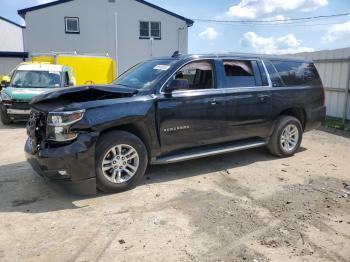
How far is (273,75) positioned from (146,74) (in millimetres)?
2460

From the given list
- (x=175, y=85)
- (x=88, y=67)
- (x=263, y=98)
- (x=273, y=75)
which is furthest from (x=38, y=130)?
(x=88, y=67)

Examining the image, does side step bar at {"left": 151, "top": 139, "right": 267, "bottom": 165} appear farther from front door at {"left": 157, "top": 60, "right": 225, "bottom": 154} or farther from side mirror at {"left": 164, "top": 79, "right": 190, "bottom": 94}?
side mirror at {"left": 164, "top": 79, "right": 190, "bottom": 94}

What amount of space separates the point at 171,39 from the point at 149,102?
20.2 metres

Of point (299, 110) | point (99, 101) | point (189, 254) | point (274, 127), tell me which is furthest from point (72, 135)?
point (299, 110)

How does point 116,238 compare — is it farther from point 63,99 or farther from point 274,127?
point 274,127

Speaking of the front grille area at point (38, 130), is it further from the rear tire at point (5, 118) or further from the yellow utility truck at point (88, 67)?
the yellow utility truck at point (88, 67)

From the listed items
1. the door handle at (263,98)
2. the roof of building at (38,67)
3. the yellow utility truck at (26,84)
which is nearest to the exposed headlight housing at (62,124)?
the door handle at (263,98)

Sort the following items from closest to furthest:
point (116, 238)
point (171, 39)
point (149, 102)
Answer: point (116, 238), point (149, 102), point (171, 39)

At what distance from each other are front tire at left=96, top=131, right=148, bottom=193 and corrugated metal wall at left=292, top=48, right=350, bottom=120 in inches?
301

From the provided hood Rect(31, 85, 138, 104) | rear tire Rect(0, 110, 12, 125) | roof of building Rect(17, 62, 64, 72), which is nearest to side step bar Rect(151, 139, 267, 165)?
hood Rect(31, 85, 138, 104)

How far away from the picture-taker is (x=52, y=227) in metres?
4.07

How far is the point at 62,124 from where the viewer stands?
4598 millimetres

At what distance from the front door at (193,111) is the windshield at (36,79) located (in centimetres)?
694

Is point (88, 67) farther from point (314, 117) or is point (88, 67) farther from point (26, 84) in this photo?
point (314, 117)
